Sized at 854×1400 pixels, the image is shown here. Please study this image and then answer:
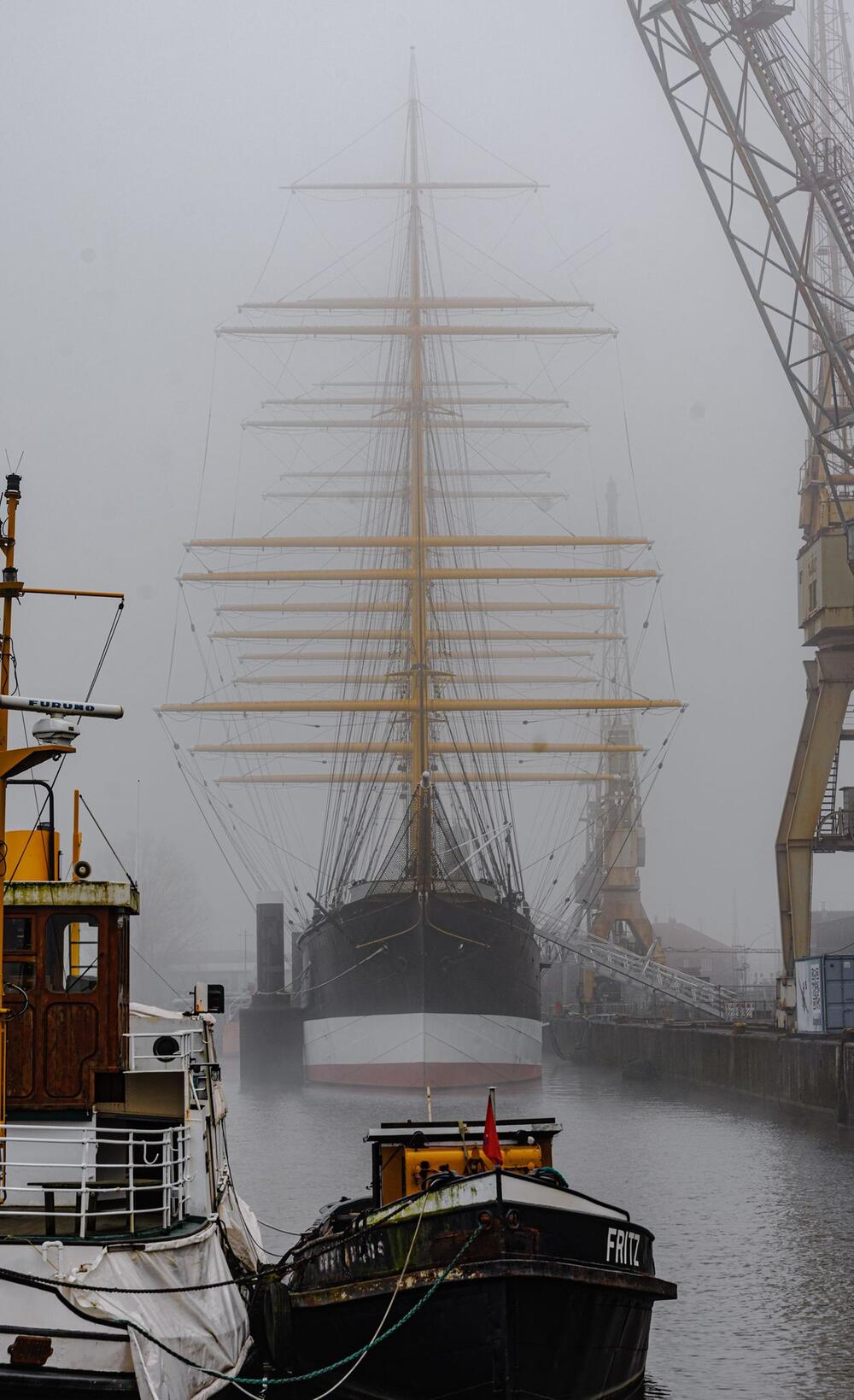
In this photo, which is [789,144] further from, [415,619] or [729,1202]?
[415,619]

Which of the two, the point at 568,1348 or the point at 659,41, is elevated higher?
the point at 659,41

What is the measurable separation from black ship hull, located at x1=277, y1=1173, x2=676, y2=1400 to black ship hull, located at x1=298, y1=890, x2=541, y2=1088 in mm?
36579

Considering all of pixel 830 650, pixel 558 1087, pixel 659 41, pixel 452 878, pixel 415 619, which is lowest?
pixel 558 1087

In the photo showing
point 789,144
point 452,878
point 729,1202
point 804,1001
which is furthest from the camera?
point 452,878

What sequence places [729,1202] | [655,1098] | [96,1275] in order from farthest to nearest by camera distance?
1. [655,1098]
2. [729,1202]
3. [96,1275]

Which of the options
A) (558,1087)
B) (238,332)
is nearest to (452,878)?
(558,1087)

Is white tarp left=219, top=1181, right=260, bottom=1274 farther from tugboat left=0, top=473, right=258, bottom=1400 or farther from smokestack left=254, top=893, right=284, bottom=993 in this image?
smokestack left=254, top=893, right=284, bottom=993

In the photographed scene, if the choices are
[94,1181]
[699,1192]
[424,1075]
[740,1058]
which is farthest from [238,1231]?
[424,1075]

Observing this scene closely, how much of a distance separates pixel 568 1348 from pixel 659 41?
35.9 metres

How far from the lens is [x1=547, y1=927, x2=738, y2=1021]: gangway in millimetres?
68062

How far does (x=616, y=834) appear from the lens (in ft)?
333

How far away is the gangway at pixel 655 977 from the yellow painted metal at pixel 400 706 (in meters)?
9.52

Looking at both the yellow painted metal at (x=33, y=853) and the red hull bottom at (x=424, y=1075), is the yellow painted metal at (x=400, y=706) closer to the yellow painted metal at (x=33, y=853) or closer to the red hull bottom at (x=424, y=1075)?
the red hull bottom at (x=424, y=1075)

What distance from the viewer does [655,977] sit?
80.2 metres
